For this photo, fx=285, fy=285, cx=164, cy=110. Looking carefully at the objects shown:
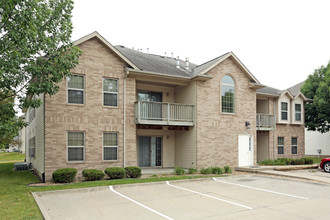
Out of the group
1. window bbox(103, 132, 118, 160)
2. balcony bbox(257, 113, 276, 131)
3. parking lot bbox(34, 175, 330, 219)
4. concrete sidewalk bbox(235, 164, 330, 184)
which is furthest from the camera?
balcony bbox(257, 113, 276, 131)

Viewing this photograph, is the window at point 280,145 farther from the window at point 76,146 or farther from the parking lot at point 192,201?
the window at point 76,146

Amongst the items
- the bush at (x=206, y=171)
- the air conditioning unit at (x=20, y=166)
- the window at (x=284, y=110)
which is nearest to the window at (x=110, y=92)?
the bush at (x=206, y=171)

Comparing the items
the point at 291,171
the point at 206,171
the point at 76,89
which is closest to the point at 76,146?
the point at 76,89

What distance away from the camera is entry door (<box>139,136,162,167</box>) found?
1881 cm

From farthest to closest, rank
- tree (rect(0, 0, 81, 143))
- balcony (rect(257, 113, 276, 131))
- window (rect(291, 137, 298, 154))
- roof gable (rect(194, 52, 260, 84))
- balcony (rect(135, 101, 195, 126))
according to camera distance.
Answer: window (rect(291, 137, 298, 154)), balcony (rect(257, 113, 276, 131)), roof gable (rect(194, 52, 260, 84)), balcony (rect(135, 101, 195, 126)), tree (rect(0, 0, 81, 143))

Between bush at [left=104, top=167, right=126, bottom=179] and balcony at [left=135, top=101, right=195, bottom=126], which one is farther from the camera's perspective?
balcony at [left=135, top=101, right=195, bottom=126]

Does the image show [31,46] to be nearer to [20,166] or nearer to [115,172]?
[115,172]

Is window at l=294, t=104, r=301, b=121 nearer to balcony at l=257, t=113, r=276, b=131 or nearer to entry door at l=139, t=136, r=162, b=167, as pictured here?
balcony at l=257, t=113, r=276, b=131

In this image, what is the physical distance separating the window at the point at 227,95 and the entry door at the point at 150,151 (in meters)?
4.93

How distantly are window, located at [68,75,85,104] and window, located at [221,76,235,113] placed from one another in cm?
924

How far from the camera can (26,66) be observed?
35.0ft

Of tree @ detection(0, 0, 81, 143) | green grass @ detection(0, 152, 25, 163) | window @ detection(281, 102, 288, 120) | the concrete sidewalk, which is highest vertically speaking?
tree @ detection(0, 0, 81, 143)

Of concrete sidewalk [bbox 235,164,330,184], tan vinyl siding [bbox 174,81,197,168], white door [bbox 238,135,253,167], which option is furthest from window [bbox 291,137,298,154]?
tan vinyl siding [bbox 174,81,197,168]

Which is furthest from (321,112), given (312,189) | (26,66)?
(26,66)
